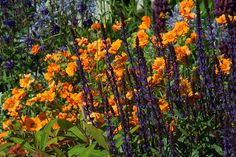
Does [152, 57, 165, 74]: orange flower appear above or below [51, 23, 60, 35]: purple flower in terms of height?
below

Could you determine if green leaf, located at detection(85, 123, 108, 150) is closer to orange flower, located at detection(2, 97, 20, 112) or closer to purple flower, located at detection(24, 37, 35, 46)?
orange flower, located at detection(2, 97, 20, 112)

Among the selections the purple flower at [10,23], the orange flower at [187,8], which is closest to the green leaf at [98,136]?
the orange flower at [187,8]

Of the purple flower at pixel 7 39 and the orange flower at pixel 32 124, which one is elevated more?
the purple flower at pixel 7 39

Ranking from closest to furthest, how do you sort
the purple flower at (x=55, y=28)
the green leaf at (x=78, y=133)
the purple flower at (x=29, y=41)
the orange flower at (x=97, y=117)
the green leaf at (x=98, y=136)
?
the green leaf at (x=98, y=136) → the green leaf at (x=78, y=133) → the orange flower at (x=97, y=117) → the purple flower at (x=29, y=41) → the purple flower at (x=55, y=28)

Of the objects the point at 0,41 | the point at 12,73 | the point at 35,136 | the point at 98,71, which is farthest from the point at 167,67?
the point at 0,41

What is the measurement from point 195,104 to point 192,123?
4.1 inches

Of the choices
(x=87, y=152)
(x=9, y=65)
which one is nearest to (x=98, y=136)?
(x=87, y=152)

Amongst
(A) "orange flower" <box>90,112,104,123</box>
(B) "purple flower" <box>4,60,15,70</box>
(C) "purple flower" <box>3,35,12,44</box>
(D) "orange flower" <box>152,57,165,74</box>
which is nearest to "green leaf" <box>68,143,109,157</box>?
(A) "orange flower" <box>90,112,104,123</box>

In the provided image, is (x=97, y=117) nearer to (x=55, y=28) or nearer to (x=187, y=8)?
(x=187, y=8)

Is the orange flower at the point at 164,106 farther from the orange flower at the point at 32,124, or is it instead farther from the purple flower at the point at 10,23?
the purple flower at the point at 10,23

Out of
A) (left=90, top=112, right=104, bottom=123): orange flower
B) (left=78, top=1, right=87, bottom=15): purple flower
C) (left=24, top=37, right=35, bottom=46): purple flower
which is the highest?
(left=78, top=1, right=87, bottom=15): purple flower

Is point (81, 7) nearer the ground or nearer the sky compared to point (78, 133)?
nearer the sky

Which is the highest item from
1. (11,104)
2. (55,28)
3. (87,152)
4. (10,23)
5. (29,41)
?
(10,23)

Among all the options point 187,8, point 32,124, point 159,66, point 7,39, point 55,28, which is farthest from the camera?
point 7,39
